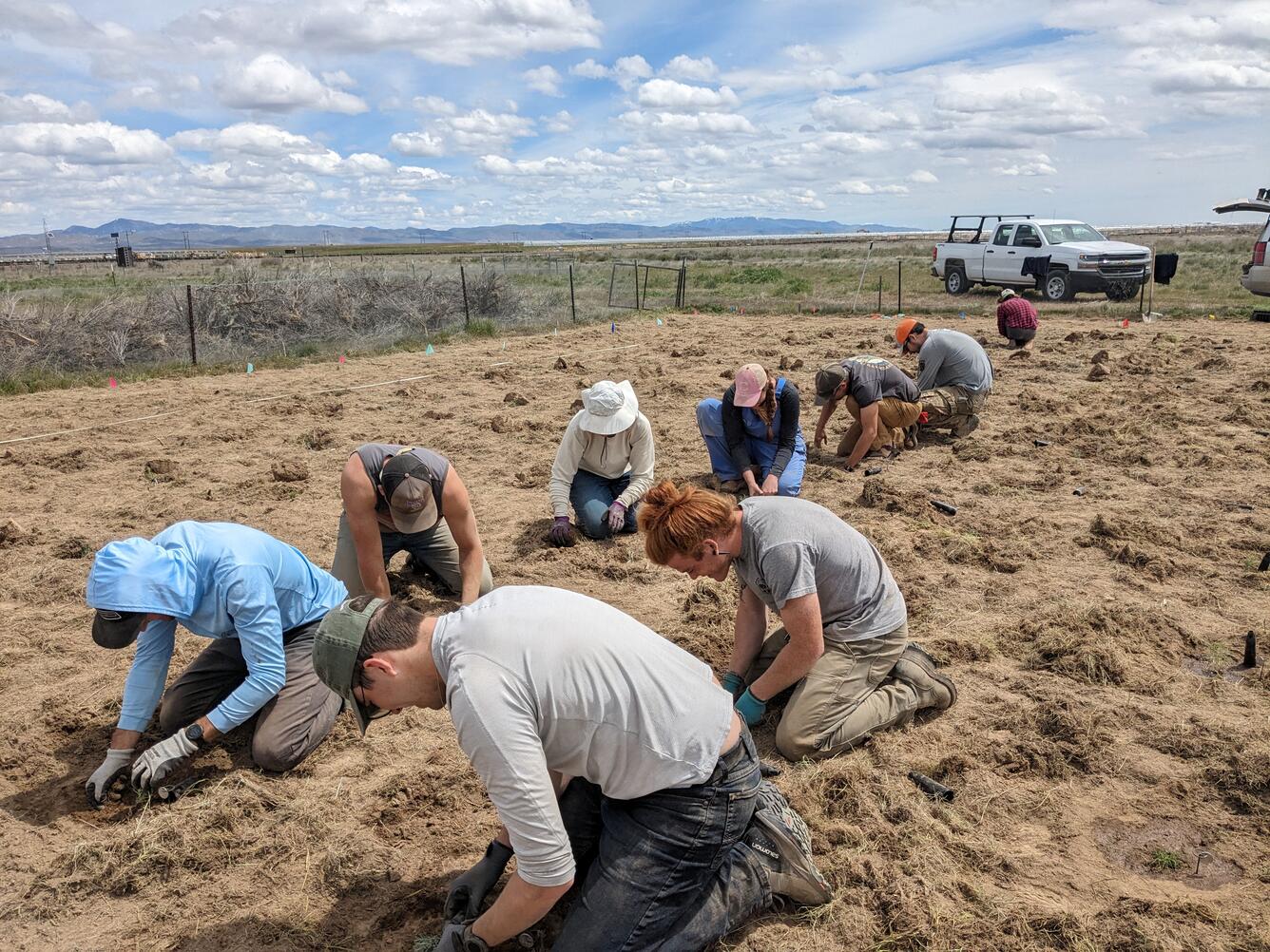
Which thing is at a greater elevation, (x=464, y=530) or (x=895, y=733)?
(x=464, y=530)

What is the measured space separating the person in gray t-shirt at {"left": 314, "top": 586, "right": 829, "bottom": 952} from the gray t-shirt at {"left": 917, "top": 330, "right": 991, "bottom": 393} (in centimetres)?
619

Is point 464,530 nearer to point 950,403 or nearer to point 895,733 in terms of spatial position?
point 895,733

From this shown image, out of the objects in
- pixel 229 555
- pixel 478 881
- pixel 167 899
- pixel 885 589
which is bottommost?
pixel 167 899

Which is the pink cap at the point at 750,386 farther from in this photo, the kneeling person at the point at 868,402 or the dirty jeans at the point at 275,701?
the dirty jeans at the point at 275,701

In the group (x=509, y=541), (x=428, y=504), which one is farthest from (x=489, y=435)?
(x=428, y=504)

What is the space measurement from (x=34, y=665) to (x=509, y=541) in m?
2.72

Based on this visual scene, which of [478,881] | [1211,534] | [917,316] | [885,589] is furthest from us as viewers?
[917,316]

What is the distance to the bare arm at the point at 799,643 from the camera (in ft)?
10.8

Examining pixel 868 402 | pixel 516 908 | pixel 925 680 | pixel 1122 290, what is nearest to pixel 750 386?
pixel 868 402

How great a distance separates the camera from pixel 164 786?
11.8 ft

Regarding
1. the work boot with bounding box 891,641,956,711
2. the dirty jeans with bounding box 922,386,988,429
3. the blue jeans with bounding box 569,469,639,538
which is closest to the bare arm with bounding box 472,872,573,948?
the work boot with bounding box 891,641,956,711

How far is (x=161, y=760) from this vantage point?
3461 millimetres

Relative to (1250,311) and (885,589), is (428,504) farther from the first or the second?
(1250,311)

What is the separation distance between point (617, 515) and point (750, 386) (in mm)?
1238
